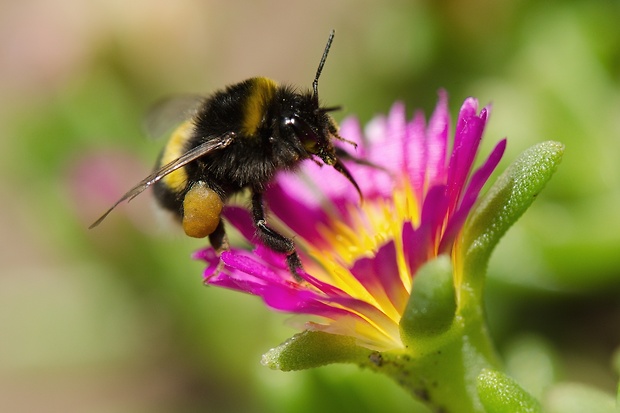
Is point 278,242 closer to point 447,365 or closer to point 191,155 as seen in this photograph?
point 191,155

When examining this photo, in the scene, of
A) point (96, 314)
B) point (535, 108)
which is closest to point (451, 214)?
point (535, 108)

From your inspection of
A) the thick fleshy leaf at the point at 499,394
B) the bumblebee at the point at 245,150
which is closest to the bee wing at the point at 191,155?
the bumblebee at the point at 245,150

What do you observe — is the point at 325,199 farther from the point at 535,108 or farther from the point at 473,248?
the point at 535,108

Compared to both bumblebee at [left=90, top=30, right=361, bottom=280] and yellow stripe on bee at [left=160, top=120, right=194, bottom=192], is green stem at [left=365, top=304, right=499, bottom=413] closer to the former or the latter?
bumblebee at [left=90, top=30, right=361, bottom=280]

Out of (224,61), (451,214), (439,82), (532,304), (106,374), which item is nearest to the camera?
(451,214)

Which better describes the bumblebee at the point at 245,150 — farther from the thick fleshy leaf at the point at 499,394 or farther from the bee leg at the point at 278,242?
the thick fleshy leaf at the point at 499,394
